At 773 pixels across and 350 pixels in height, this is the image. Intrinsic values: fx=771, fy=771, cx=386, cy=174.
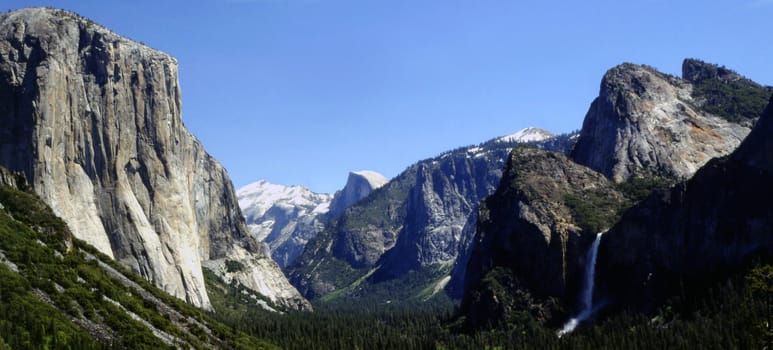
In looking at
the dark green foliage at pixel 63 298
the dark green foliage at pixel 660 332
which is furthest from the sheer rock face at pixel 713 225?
the dark green foliage at pixel 63 298

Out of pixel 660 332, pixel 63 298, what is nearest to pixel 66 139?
pixel 63 298

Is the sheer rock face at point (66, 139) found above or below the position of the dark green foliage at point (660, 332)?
above

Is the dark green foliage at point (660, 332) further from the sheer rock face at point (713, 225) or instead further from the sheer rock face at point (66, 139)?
the sheer rock face at point (66, 139)

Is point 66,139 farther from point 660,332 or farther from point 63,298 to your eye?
point 660,332

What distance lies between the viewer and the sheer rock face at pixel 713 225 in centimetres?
17225

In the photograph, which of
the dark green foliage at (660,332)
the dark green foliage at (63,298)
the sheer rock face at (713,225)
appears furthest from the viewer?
the sheer rock face at (713,225)

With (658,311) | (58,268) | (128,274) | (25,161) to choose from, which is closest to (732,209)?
(658,311)

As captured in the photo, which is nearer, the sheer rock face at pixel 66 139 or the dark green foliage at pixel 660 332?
the dark green foliage at pixel 660 332

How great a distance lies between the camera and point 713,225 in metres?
182

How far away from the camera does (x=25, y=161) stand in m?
175

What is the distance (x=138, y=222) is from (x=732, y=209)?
5695 inches

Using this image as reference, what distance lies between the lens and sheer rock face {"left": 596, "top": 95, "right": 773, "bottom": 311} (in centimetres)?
17225

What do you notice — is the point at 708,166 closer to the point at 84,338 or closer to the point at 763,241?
the point at 763,241

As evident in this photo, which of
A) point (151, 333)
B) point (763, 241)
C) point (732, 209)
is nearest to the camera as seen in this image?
point (151, 333)
